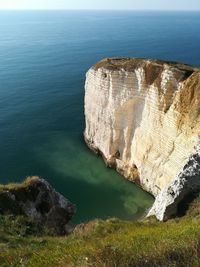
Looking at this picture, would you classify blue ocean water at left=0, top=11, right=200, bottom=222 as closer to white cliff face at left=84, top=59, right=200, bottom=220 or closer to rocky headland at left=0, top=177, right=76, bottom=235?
white cliff face at left=84, top=59, right=200, bottom=220

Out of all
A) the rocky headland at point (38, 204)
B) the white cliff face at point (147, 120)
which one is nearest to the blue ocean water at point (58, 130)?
the white cliff face at point (147, 120)

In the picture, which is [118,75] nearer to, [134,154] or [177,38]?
[134,154]

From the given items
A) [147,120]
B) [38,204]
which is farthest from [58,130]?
[38,204]

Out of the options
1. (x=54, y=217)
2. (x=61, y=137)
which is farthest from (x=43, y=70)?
(x=54, y=217)

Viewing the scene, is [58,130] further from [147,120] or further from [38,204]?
[38,204]

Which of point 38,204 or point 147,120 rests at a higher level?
point 147,120

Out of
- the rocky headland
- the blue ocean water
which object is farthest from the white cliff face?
the rocky headland

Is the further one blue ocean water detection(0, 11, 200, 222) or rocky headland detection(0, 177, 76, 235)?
blue ocean water detection(0, 11, 200, 222)

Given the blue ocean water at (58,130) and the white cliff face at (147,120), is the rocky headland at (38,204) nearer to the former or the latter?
the white cliff face at (147,120)
